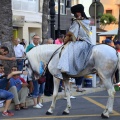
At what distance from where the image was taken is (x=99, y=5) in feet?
56.0

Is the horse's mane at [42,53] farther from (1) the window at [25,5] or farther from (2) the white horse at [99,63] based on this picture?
(1) the window at [25,5]

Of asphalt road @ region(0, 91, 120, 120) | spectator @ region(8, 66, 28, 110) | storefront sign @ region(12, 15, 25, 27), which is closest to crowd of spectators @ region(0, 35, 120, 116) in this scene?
spectator @ region(8, 66, 28, 110)

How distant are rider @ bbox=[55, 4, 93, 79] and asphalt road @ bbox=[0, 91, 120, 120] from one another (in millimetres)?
1038

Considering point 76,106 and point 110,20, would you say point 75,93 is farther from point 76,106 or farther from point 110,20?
point 110,20

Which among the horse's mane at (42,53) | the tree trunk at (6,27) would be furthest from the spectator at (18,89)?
the tree trunk at (6,27)

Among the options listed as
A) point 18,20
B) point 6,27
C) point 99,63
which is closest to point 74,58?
point 99,63

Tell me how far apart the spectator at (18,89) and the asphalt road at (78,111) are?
0.25m

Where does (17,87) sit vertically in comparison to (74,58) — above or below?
below

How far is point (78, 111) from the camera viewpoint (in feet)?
33.5

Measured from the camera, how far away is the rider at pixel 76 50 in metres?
9.17

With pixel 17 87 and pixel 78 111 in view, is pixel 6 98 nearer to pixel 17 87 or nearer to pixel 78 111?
pixel 17 87

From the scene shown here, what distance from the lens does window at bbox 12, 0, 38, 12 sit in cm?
2917

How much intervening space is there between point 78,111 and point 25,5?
69.3 feet

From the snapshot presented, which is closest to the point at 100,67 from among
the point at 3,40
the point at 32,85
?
the point at 32,85
